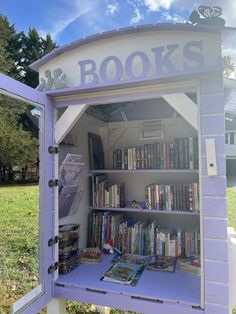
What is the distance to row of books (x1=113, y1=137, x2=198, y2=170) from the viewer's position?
2.29 m

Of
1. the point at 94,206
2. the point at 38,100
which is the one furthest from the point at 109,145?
the point at 38,100

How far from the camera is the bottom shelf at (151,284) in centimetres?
168

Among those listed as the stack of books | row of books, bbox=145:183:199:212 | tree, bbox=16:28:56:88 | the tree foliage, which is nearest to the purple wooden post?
the stack of books

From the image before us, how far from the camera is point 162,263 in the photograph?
224 cm

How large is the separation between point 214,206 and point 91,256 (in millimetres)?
1317

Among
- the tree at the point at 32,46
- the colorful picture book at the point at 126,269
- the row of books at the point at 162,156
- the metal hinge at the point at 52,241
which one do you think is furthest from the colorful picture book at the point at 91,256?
the tree at the point at 32,46

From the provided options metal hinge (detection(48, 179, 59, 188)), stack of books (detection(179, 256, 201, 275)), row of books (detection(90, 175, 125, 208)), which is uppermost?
metal hinge (detection(48, 179, 59, 188))

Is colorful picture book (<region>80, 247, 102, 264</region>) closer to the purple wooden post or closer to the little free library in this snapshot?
the little free library

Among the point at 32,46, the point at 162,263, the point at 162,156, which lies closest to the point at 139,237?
the point at 162,263

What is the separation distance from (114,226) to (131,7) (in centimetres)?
324

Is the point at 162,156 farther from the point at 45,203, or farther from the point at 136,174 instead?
the point at 45,203

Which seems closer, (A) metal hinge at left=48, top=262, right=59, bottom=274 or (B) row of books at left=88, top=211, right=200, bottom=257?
(A) metal hinge at left=48, top=262, right=59, bottom=274

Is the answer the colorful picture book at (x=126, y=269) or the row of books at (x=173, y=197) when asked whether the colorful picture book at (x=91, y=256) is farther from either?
the row of books at (x=173, y=197)

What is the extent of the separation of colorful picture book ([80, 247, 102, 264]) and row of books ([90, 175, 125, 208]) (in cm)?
44
